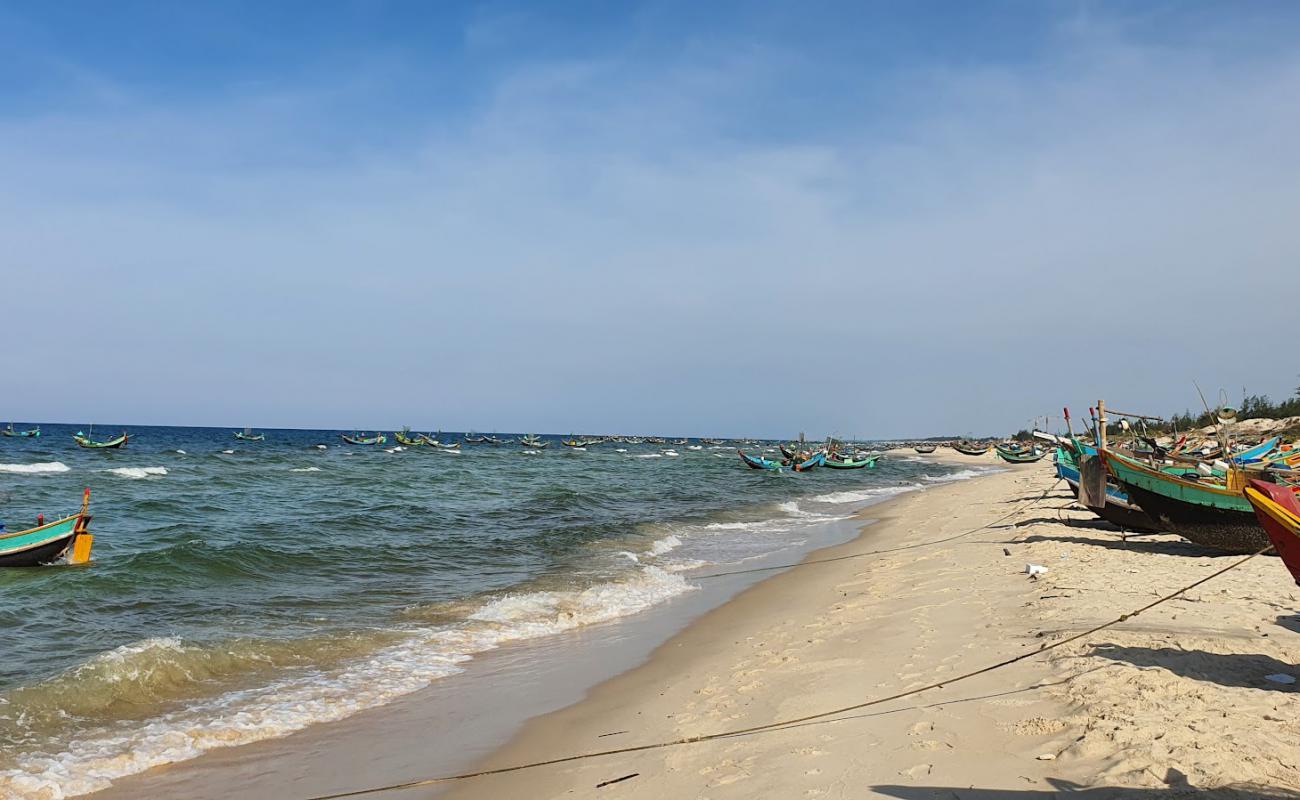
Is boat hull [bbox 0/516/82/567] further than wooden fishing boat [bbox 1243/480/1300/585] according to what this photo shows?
Yes

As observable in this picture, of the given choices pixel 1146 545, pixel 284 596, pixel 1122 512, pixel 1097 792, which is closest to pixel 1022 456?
pixel 1122 512

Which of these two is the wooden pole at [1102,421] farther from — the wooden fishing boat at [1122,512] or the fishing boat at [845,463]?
the fishing boat at [845,463]

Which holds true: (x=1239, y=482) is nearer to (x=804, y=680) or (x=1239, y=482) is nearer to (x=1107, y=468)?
(x=1107, y=468)

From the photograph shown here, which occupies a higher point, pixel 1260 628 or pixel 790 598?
pixel 1260 628

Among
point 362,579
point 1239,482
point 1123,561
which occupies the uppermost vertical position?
point 1239,482

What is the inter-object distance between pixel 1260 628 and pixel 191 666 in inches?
422

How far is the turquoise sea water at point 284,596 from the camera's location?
7.05 m

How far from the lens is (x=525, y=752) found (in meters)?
6.17

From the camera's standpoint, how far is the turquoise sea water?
705 centimetres

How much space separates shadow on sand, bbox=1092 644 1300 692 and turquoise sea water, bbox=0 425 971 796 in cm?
678

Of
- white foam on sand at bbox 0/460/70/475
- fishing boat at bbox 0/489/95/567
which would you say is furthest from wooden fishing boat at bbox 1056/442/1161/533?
white foam on sand at bbox 0/460/70/475

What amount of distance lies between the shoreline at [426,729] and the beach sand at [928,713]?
3 centimetres

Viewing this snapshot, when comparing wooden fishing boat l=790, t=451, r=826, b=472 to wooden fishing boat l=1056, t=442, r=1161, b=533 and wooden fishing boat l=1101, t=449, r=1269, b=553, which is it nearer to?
wooden fishing boat l=1056, t=442, r=1161, b=533

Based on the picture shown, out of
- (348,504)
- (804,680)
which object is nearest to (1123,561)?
(804,680)
